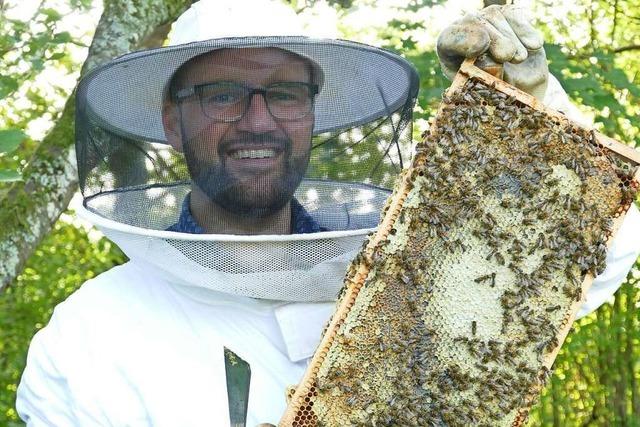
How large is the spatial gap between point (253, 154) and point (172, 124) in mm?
360

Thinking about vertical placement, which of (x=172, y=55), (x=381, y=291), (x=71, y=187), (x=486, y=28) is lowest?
(x=71, y=187)

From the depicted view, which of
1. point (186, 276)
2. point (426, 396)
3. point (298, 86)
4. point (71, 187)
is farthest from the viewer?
point (71, 187)

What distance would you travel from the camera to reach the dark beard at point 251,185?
9.18 ft

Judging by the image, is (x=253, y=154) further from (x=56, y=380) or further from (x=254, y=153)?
(x=56, y=380)

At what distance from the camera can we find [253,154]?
278 centimetres

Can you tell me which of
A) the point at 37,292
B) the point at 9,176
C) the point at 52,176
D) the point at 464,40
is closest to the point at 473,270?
the point at 464,40

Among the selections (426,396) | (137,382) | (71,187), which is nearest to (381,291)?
(426,396)

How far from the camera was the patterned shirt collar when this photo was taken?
289cm

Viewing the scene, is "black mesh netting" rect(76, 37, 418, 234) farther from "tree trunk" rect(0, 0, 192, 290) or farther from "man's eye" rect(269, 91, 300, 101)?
"tree trunk" rect(0, 0, 192, 290)

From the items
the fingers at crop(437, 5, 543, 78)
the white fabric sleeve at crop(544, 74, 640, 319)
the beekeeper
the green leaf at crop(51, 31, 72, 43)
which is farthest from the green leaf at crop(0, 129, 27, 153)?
the green leaf at crop(51, 31, 72, 43)

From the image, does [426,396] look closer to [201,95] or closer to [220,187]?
[220,187]

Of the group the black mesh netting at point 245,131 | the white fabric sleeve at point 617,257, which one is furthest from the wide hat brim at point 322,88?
the white fabric sleeve at point 617,257

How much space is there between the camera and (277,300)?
2803mm

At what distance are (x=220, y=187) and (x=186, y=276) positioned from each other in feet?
0.94
